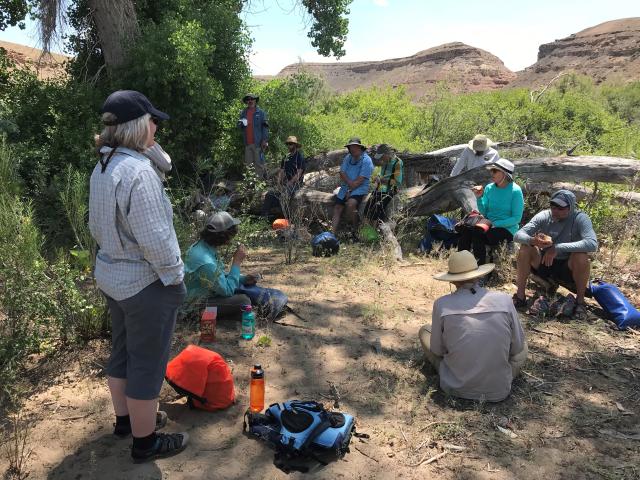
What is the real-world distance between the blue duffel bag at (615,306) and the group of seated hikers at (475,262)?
196 mm

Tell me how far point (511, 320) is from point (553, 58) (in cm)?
7309

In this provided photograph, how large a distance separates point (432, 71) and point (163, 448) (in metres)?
89.4

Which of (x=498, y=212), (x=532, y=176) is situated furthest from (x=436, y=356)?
(x=532, y=176)

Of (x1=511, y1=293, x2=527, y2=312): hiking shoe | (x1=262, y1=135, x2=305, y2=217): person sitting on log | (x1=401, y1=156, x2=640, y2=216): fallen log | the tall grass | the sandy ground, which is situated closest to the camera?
the sandy ground

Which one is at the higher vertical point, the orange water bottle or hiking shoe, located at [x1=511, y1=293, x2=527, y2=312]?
the orange water bottle

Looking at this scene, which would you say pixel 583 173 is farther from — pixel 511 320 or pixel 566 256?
pixel 511 320

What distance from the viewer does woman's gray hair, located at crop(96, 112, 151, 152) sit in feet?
7.72

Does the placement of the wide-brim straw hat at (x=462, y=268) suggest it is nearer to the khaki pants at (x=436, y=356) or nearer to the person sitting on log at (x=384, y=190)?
the khaki pants at (x=436, y=356)

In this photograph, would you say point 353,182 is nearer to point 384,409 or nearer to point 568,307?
point 568,307

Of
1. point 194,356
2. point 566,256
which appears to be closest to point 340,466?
point 194,356

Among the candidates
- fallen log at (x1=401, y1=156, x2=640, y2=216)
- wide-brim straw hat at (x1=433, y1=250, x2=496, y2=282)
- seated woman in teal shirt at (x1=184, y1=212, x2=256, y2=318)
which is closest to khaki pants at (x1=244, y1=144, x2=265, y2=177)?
fallen log at (x1=401, y1=156, x2=640, y2=216)

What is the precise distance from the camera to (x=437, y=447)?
3.08 meters

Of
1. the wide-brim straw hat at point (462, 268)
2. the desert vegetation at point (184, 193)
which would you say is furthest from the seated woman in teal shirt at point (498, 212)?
the wide-brim straw hat at point (462, 268)

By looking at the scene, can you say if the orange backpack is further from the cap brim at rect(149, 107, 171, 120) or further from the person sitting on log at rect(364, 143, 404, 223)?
the person sitting on log at rect(364, 143, 404, 223)
